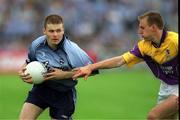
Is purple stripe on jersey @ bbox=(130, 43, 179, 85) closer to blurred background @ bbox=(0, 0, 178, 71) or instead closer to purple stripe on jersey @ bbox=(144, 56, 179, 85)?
purple stripe on jersey @ bbox=(144, 56, 179, 85)

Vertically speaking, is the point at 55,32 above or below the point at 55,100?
above

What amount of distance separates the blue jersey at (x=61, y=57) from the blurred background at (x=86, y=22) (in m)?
14.4

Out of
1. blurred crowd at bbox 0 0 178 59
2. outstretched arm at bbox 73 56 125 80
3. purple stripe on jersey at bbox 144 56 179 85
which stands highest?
outstretched arm at bbox 73 56 125 80

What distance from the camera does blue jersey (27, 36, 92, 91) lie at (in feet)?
34.0

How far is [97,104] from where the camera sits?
17688 millimetres

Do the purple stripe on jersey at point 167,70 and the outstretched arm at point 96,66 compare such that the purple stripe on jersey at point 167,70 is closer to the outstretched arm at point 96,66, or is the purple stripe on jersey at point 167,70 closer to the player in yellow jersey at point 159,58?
the player in yellow jersey at point 159,58

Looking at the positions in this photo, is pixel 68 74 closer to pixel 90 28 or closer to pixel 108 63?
pixel 108 63

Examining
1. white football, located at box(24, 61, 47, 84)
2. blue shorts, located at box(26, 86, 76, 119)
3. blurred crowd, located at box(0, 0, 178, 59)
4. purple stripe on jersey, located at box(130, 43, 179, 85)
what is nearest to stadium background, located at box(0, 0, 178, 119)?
blurred crowd, located at box(0, 0, 178, 59)

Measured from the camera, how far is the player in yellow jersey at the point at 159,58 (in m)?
9.95

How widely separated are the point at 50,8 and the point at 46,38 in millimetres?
15906

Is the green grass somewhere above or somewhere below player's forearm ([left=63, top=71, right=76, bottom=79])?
below

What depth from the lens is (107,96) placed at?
1925 centimetres

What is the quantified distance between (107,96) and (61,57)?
8917 millimetres

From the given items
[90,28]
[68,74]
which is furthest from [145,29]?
[90,28]
